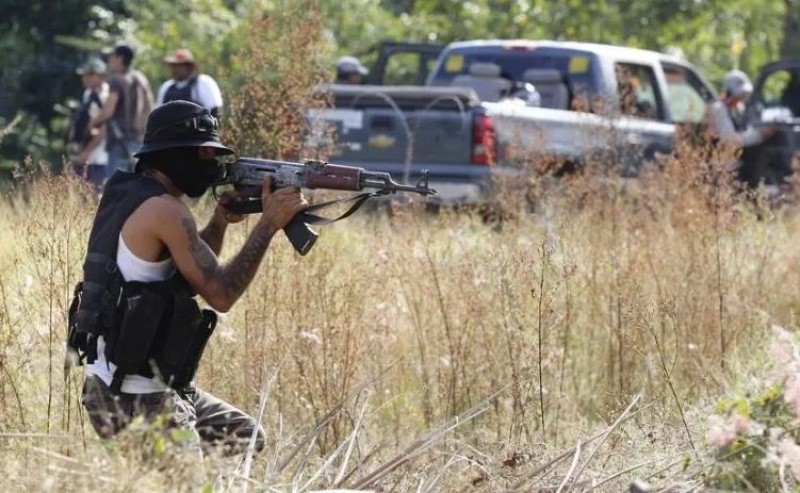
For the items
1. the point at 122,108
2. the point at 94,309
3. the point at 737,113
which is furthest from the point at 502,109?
the point at 94,309

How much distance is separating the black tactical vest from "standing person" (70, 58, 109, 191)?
666cm

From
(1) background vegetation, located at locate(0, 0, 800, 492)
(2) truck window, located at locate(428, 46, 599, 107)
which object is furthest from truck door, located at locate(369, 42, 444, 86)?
(1) background vegetation, located at locate(0, 0, 800, 492)

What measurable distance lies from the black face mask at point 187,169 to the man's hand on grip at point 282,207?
0.18 metres

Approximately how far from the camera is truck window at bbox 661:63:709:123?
1295cm

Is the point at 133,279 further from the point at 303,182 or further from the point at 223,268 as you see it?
the point at 303,182

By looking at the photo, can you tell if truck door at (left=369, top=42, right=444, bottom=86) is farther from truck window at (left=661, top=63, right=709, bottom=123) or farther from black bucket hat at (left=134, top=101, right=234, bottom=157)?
black bucket hat at (left=134, top=101, right=234, bottom=157)

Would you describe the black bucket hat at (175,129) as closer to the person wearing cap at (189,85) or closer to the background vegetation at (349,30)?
the person wearing cap at (189,85)

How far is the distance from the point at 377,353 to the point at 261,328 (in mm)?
482

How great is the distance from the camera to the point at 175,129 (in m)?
4.70

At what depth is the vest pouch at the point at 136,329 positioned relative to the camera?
179 inches

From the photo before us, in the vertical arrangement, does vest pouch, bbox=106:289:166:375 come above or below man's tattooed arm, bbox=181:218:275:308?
Answer: below

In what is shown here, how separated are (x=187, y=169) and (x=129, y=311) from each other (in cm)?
46

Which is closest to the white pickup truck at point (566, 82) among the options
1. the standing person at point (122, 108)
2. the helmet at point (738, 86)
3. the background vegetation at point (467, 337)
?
the helmet at point (738, 86)

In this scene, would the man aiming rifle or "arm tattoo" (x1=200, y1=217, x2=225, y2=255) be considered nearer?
the man aiming rifle
